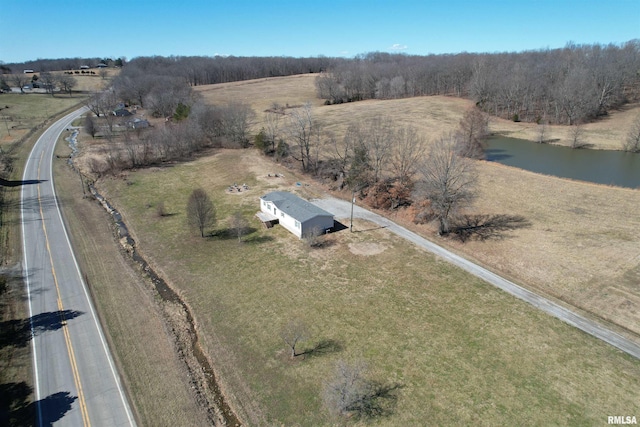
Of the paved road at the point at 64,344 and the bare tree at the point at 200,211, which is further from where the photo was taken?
the bare tree at the point at 200,211

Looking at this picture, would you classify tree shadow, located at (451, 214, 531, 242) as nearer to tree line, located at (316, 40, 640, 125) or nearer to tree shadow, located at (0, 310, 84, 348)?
tree shadow, located at (0, 310, 84, 348)

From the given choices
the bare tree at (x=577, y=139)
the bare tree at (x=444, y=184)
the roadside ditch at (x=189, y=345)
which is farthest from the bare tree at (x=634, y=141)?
the roadside ditch at (x=189, y=345)

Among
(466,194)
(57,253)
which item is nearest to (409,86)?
(466,194)

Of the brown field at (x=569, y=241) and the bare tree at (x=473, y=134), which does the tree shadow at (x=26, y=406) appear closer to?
the brown field at (x=569, y=241)

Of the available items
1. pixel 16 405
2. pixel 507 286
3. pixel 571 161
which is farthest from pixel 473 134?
pixel 16 405

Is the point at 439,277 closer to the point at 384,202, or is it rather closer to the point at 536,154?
the point at 384,202

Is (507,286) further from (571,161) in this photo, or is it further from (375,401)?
(571,161)
